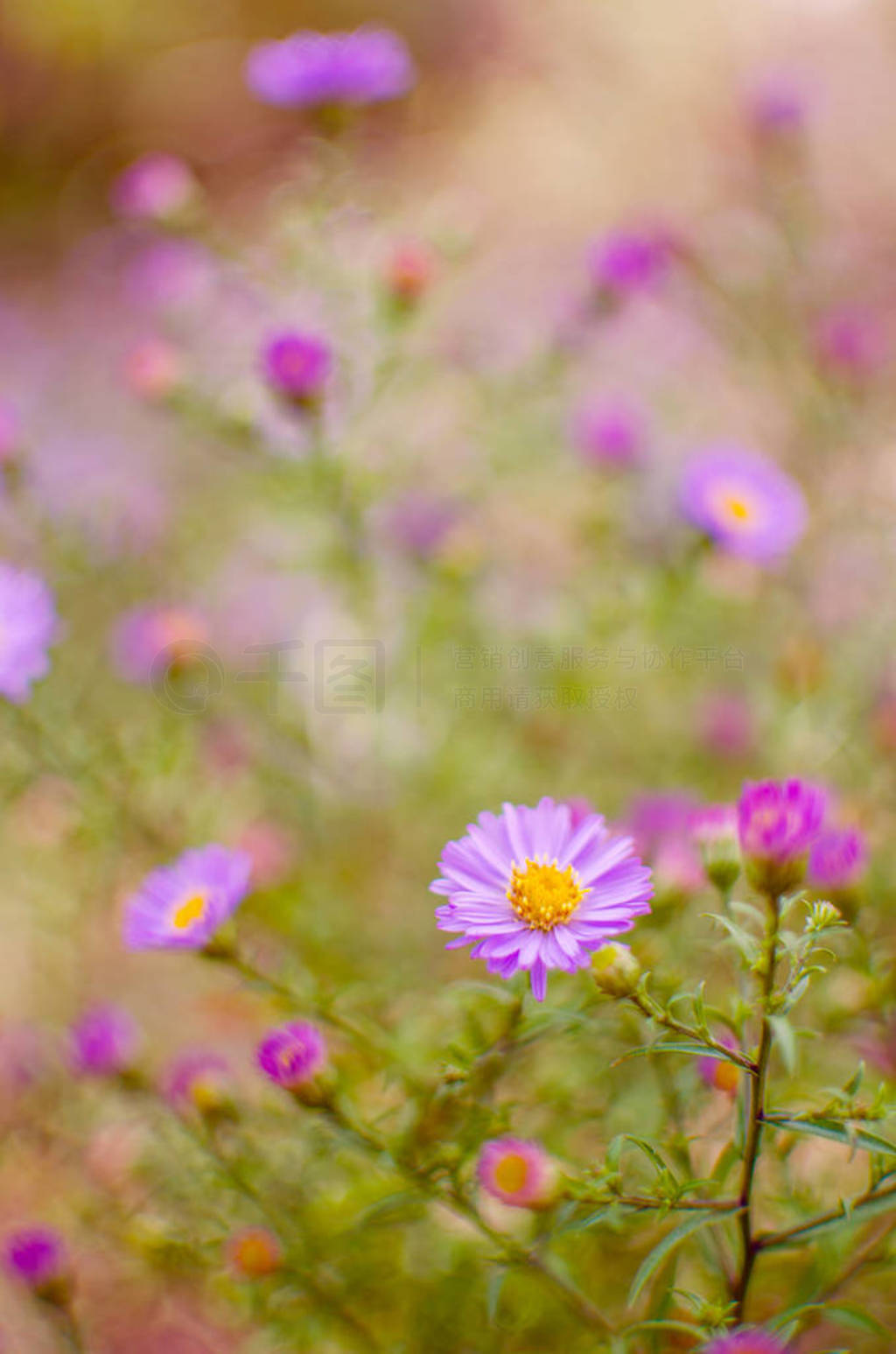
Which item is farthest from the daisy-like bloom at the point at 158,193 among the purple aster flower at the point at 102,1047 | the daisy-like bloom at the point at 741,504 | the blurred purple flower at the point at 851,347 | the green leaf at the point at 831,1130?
the green leaf at the point at 831,1130

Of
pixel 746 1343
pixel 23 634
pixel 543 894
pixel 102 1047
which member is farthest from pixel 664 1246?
pixel 23 634

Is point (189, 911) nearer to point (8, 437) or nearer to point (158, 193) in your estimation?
point (8, 437)

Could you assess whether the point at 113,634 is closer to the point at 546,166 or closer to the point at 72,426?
A: the point at 72,426

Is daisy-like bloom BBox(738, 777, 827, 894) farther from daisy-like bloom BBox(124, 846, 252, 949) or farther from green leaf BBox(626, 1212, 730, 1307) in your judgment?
daisy-like bloom BBox(124, 846, 252, 949)

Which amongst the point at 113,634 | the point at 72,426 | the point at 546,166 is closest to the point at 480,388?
the point at 113,634

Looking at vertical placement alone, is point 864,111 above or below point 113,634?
above

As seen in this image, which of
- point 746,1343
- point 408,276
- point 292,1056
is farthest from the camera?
point 408,276

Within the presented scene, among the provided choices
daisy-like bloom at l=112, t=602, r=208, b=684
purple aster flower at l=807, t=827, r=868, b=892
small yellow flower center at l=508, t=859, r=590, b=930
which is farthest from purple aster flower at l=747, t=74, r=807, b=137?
small yellow flower center at l=508, t=859, r=590, b=930
